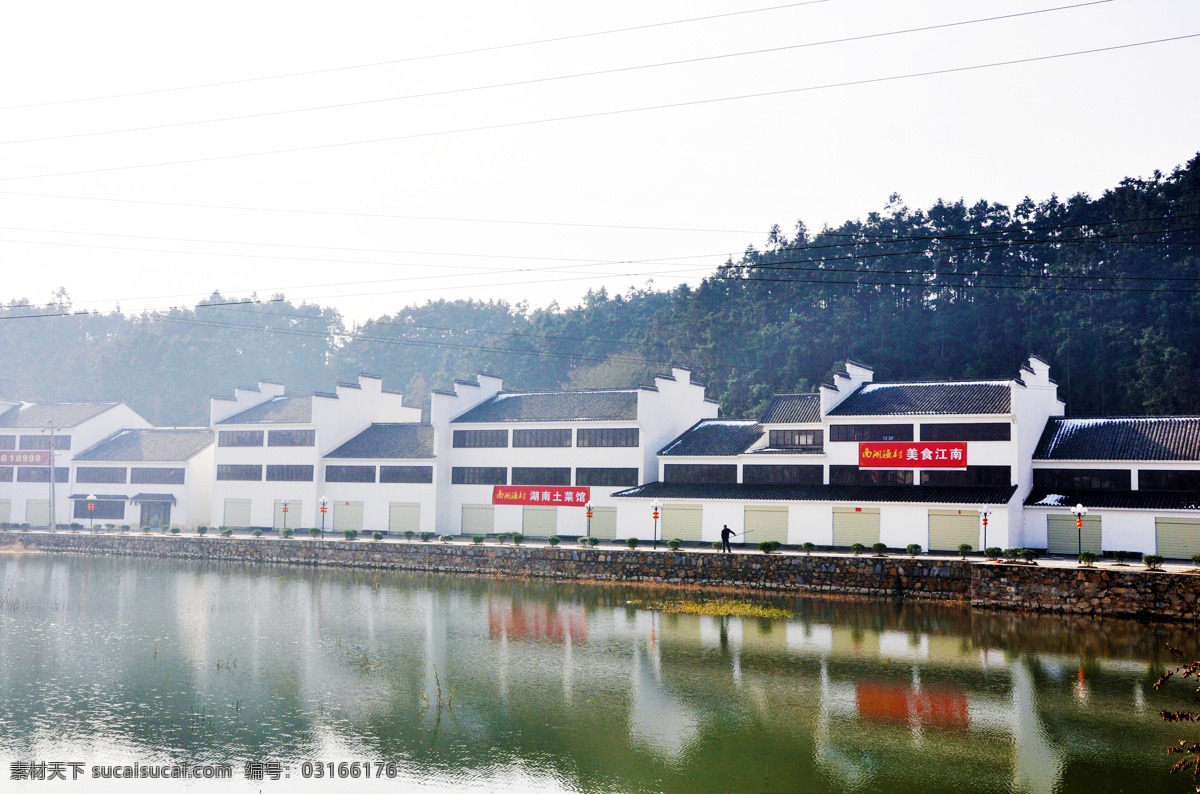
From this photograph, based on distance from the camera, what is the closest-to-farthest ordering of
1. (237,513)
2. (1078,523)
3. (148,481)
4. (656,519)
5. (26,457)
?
(1078,523)
(656,519)
(237,513)
(148,481)
(26,457)

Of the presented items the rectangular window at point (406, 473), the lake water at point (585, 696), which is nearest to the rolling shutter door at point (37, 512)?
the rectangular window at point (406, 473)

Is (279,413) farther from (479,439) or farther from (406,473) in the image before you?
(479,439)

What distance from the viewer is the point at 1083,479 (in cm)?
4553

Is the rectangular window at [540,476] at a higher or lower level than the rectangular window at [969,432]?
lower

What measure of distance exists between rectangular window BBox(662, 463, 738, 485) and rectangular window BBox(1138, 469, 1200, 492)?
60.9ft

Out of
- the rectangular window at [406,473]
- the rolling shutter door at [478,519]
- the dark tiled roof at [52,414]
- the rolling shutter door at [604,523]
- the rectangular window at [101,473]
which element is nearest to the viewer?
the rolling shutter door at [604,523]

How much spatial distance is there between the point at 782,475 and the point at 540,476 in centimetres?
1402

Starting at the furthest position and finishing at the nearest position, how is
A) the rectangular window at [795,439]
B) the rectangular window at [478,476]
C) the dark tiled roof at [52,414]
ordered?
the dark tiled roof at [52,414] → the rectangular window at [478,476] → the rectangular window at [795,439]

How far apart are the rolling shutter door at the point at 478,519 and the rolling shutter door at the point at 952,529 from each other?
24.7m

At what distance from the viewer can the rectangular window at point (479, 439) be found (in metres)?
58.4

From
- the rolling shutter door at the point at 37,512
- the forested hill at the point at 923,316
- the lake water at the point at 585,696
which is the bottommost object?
the lake water at the point at 585,696

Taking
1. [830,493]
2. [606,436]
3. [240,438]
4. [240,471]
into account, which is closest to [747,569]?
[830,493]

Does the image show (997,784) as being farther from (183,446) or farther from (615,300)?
(615,300)

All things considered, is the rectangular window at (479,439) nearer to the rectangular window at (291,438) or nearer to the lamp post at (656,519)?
the rectangular window at (291,438)
